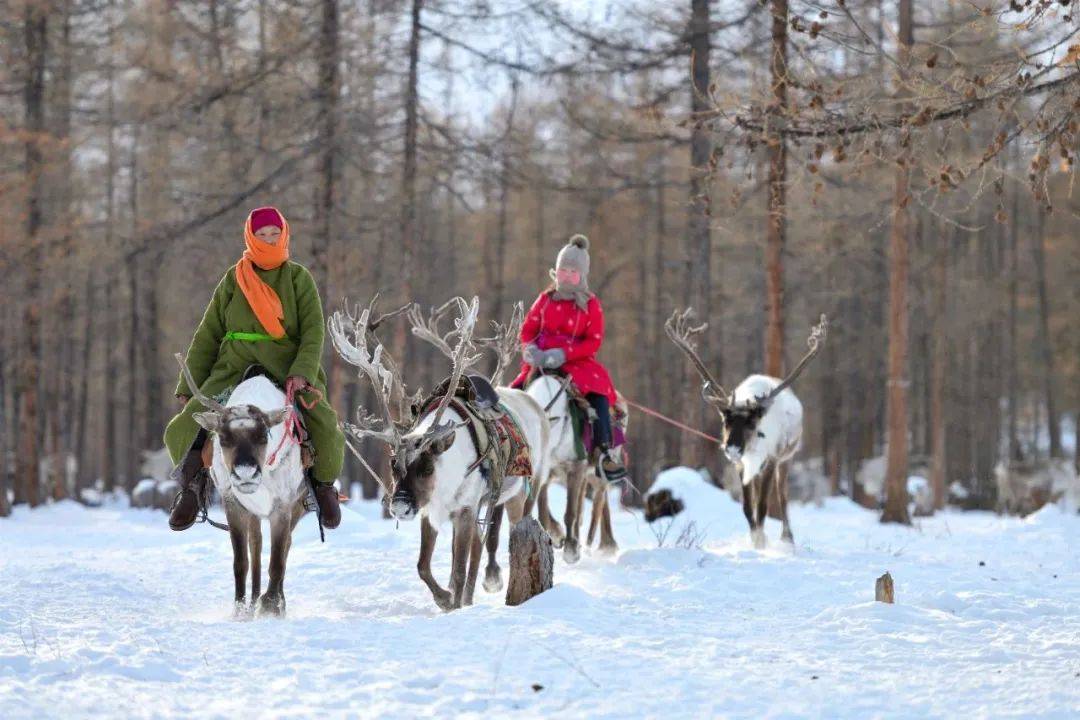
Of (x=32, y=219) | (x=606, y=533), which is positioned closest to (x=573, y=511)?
(x=606, y=533)

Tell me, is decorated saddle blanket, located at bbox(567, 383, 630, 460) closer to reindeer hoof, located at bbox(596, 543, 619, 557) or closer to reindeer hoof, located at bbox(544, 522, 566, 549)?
reindeer hoof, located at bbox(544, 522, 566, 549)

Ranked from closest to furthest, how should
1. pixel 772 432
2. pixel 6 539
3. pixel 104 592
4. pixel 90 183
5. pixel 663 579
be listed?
pixel 104 592 → pixel 663 579 → pixel 772 432 → pixel 6 539 → pixel 90 183

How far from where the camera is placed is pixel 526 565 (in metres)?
7.87

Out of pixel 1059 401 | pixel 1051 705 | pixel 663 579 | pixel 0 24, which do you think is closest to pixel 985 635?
pixel 1051 705

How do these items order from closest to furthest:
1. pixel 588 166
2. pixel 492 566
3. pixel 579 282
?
pixel 492 566 < pixel 579 282 < pixel 588 166

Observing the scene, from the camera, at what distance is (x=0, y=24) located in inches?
743

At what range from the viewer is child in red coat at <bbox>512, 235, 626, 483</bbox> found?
1162cm

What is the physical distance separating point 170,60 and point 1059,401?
3138 centimetres

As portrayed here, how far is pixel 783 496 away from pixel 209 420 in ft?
25.7

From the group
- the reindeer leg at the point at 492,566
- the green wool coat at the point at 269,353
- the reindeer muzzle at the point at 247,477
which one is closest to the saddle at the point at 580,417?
the reindeer leg at the point at 492,566

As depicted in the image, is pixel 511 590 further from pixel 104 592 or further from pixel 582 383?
pixel 582 383

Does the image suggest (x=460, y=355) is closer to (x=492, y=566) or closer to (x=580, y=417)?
(x=492, y=566)

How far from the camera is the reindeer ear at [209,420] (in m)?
7.53

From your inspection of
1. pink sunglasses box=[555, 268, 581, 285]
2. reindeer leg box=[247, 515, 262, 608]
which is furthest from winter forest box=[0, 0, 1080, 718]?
pink sunglasses box=[555, 268, 581, 285]
